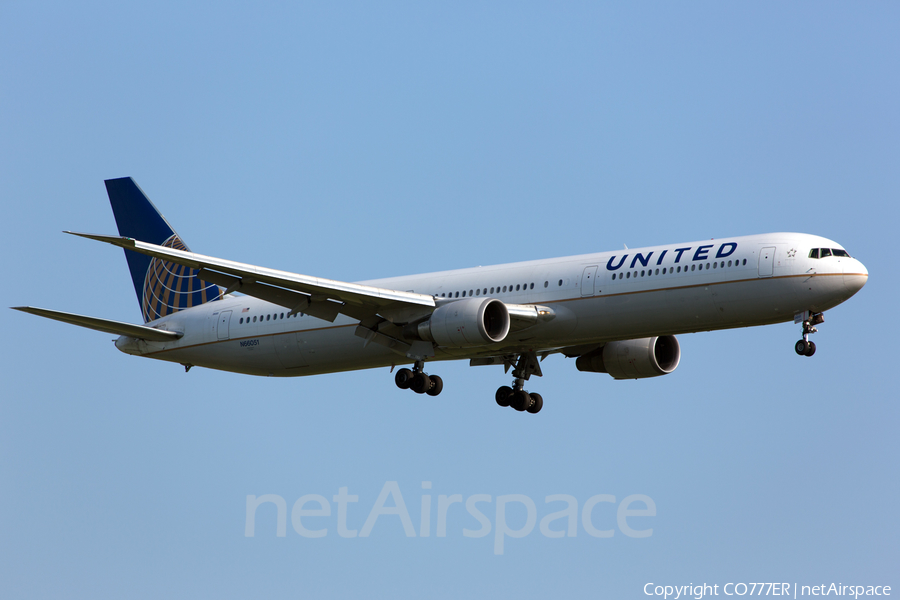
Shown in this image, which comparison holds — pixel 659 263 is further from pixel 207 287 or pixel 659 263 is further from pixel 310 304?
pixel 207 287

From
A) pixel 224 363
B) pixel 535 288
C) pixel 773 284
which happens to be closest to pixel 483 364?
pixel 535 288

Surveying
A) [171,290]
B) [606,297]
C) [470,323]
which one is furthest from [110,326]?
[606,297]

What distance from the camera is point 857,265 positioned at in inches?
1375

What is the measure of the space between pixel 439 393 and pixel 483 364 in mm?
4524

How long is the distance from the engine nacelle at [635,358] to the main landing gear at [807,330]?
8432mm

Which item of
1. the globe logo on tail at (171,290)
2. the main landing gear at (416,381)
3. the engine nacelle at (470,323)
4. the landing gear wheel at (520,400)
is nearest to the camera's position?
the engine nacelle at (470,323)

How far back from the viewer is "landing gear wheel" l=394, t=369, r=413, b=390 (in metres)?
40.3

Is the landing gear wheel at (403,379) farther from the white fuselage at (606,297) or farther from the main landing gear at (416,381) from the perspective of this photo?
the white fuselage at (606,297)

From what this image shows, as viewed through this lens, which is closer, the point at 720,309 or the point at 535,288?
the point at 720,309

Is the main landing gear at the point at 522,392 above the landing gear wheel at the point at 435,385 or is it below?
above

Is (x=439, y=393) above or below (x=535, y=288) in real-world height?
below

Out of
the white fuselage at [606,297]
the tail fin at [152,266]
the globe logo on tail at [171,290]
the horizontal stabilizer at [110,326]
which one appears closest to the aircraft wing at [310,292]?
the white fuselage at [606,297]

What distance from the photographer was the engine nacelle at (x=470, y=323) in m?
36.8

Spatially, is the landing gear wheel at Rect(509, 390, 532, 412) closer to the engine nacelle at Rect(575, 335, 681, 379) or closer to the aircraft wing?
the engine nacelle at Rect(575, 335, 681, 379)
